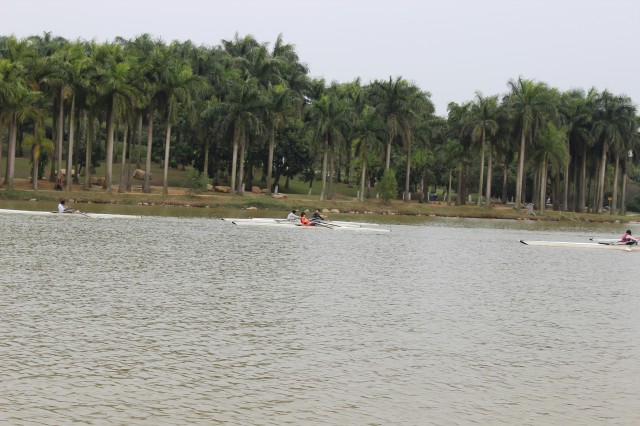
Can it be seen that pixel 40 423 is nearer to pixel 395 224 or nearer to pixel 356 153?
pixel 395 224

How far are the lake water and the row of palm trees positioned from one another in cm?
4685

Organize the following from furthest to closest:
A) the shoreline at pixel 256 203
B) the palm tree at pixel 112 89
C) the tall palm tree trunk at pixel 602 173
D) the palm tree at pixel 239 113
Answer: the tall palm tree trunk at pixel 602 173, the palm tree at pixel 239 113, the palm tree at pixel 112 89, the shoreline at pixel 256 203

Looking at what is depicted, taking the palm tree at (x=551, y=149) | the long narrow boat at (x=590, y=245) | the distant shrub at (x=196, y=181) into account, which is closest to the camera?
the long narrow boat at (x=590, y=245)

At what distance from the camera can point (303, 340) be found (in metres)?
17.4

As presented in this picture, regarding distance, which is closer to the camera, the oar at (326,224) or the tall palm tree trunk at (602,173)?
the oar at (326,224)

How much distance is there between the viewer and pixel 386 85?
96625mm

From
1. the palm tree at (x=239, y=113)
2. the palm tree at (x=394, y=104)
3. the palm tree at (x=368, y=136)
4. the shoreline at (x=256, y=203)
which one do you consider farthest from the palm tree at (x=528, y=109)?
the palm tree at (x=239, y=113)

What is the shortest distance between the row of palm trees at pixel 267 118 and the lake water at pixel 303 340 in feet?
154

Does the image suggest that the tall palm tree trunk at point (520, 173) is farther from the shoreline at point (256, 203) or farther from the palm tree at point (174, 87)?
the palm tree at point (174, 87)

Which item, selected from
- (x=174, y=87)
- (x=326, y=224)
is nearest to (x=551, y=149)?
(x=174, y=87)

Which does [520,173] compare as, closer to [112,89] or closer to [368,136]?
[368,136]

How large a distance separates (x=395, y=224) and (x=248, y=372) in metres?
56.0

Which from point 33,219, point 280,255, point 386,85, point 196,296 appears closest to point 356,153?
point 386,85

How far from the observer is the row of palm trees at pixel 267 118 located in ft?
258
